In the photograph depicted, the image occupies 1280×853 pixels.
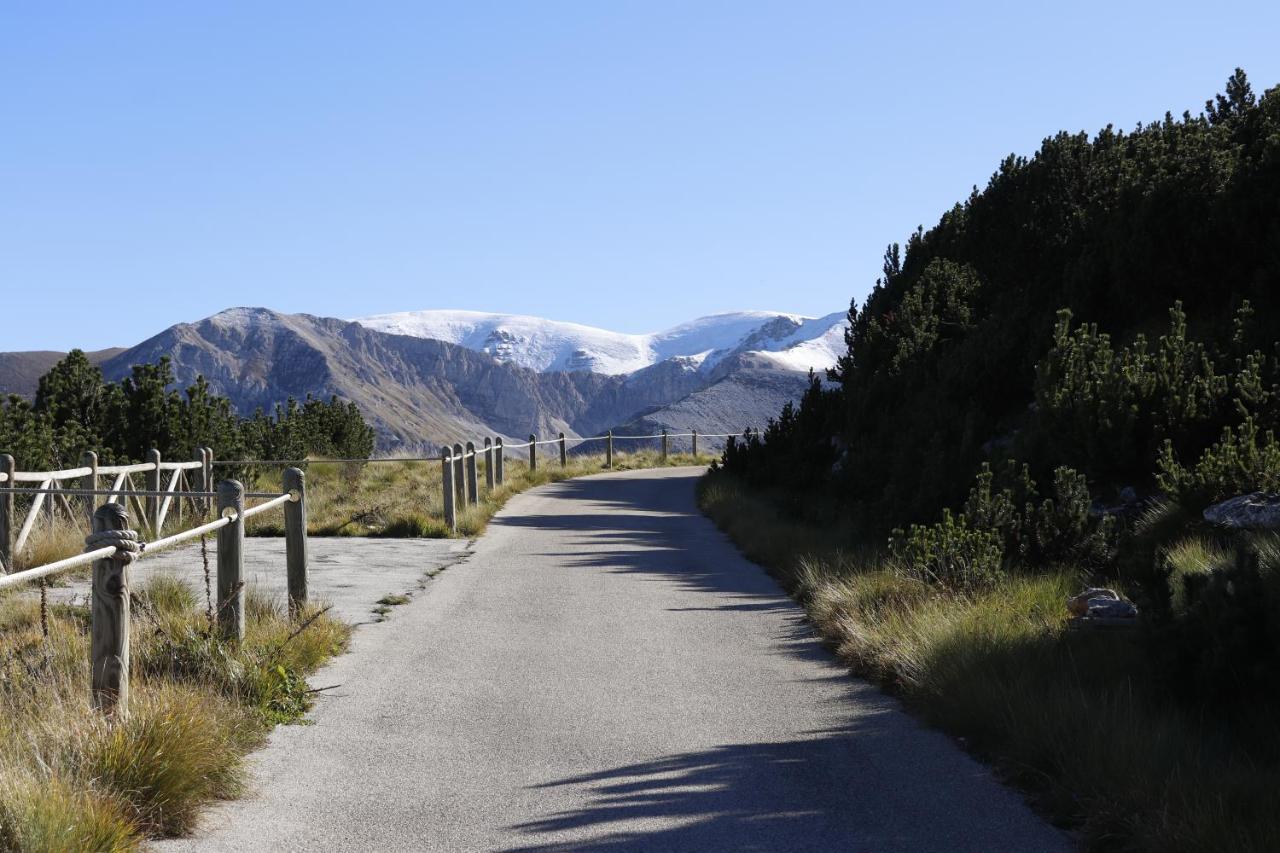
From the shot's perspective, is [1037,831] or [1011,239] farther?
[1011,239]

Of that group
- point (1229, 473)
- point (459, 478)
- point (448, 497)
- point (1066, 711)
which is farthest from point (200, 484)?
point (1066, 711)

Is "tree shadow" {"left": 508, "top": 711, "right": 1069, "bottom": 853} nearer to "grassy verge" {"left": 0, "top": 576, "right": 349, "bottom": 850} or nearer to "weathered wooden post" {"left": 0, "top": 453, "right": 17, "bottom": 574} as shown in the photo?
"grassy verge" {"left": 0, "top": 576, "right": 349, "bottom": 850}

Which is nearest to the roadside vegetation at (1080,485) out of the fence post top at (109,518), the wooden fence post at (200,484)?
the fence post top at (109,518)

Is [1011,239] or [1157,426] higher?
[1011,239]

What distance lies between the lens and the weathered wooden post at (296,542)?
9.48 metres

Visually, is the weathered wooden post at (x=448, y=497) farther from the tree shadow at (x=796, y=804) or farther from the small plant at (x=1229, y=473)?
the tree shadow at (x=796, y=804)

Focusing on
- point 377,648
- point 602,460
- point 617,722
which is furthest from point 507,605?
point 602,460

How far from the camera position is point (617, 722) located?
6.78 m

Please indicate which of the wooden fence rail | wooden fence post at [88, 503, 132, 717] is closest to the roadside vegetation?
wooden fence post at [88, 503, 132, 717]

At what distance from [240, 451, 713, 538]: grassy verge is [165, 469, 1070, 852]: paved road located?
7.49 metres

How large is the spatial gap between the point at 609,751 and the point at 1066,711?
2.28 metres

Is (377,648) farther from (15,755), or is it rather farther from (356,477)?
(356,477)

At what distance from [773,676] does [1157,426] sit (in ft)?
17.6

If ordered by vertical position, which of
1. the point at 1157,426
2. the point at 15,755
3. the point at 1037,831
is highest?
the point at 1157,426
